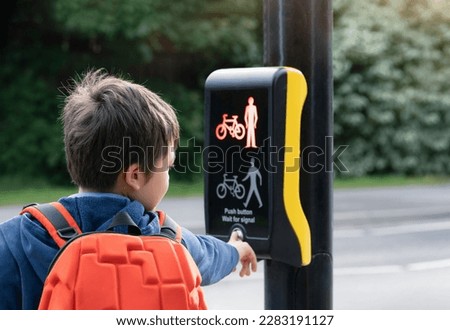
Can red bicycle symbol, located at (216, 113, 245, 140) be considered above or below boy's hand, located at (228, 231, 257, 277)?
above

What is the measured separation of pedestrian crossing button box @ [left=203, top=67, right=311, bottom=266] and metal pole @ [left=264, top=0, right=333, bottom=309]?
90 mm

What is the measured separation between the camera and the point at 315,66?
7.16 ft

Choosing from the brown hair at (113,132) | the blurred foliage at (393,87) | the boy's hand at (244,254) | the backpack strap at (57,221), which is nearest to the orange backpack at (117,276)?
the backpack strap at (57,221)

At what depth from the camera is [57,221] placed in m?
1.78

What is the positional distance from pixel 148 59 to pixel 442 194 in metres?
5.90

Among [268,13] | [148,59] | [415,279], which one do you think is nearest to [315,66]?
[268,13]

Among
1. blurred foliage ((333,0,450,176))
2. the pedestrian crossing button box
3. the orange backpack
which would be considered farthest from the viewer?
blurred foliage ((333,0,450,176))

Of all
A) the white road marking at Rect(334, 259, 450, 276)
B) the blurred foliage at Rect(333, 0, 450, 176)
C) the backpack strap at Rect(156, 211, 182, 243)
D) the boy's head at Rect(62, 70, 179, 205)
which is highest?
the blurred foliage at Rect(333, 0, 450, 176)

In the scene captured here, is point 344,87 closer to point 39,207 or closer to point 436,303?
point 436,303

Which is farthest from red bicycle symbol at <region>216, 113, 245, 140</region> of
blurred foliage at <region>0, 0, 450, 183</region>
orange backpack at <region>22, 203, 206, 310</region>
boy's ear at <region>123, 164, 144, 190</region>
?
blurred foliage at <region>0, 0, 450, 183</region>

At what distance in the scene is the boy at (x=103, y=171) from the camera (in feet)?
5.87

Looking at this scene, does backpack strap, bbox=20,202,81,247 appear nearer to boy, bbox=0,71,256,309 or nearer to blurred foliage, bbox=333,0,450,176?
boy, bbox=0,71,256,309

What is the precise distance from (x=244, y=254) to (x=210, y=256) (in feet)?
0.51

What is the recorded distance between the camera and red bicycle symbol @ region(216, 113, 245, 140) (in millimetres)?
2096
